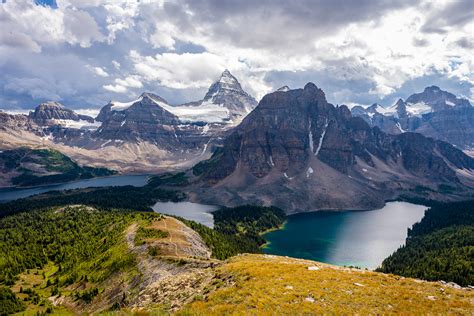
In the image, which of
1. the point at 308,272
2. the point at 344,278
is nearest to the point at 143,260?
the point at 308,272

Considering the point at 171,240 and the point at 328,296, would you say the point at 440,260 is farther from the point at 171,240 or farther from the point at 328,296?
the point at 328,296

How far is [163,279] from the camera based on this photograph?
65375 millimetres

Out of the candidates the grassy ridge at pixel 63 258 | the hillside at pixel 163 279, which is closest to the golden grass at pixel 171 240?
the hillside at pixel 163 279

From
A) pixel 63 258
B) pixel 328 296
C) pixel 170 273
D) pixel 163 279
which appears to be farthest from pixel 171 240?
pixel 328 296

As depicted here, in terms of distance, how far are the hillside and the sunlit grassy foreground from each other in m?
0.12

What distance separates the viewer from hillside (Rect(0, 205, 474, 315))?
3912 centimetres

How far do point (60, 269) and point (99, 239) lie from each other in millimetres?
24046

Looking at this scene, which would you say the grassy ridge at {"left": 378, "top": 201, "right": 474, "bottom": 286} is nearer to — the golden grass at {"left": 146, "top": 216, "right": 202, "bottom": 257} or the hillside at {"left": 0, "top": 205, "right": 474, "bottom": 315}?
the hillside at {"left": 0, "top": 205, "right": 474, "bottom": 315}

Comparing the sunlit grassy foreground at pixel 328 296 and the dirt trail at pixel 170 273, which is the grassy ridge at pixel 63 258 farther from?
the sunlit grassy foreground at pixel 328 296

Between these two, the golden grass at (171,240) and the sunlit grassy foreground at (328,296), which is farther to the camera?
the golden grass at (171,240)

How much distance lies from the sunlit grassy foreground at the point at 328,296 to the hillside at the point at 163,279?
0.12 m

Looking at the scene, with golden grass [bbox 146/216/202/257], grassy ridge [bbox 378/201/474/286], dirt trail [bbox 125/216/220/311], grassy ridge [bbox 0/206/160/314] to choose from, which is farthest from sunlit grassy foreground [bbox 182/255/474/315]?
grassy ridge [bbox 378/201/474/286]

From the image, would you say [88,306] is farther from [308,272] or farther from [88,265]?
[308,272]

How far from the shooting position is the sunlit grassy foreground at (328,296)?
3672 cm
